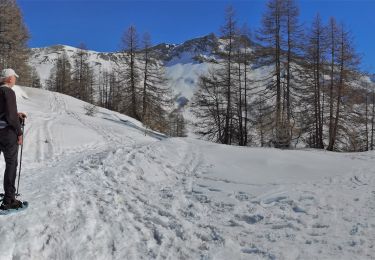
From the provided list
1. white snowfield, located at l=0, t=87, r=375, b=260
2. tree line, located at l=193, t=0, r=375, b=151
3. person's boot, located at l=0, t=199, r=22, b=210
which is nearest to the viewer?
white snowfield, located at l=0, t=87, r=375, b=260

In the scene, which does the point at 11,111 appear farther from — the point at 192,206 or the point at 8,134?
the point at 192,206

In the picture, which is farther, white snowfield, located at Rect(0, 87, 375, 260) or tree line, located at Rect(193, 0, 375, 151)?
tree line, located at Rect(193, 0, 375, 151)

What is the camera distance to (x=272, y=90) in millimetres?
28578

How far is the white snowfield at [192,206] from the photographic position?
5.86 metres

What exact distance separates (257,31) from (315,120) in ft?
24.7

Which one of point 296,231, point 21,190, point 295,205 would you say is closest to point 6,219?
point 21,190

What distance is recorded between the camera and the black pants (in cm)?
677

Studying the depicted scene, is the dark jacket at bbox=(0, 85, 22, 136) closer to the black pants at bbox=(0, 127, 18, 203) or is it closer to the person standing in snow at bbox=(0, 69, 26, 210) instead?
the person standing in snow at bbox=(0, 69, 26, 210)

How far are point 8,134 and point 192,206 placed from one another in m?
3.60

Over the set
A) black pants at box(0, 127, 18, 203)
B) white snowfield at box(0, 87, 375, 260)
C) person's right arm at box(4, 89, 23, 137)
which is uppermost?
person's right arm at box(4, 89, 23, 137)

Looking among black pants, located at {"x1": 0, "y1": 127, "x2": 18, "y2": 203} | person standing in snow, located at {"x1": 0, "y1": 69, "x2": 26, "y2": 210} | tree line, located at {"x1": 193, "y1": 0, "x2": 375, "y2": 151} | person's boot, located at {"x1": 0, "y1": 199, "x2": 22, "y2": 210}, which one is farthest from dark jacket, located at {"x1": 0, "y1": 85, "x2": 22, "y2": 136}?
tree line, located at {"x1": 193, "y1": 0, "x2": 375, "y2": 151}

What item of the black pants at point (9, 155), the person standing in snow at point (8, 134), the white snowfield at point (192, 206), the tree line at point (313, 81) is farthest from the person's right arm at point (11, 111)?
the tree line at point (313, 81)

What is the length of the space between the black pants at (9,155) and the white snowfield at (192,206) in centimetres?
47

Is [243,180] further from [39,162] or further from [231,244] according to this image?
[39,162]
